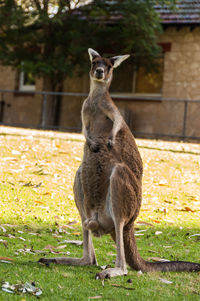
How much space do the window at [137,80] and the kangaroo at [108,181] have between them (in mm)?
15144

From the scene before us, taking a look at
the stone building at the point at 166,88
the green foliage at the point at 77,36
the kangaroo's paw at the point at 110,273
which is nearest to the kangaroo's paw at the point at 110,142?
the kangaroo's paw at the point at 110,273

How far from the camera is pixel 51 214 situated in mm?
7199

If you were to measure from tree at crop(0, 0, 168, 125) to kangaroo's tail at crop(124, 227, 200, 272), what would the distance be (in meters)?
14.0

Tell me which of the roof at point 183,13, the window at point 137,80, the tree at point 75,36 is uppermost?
the roof at point 183,13

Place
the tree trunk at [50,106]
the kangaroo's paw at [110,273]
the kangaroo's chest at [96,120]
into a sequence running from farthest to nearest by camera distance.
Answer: the tree trunk at [50,106] → the kangaroo's chest at [96,120] → the kangaroo's paw at [110,273]

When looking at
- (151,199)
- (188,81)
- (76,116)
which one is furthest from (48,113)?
(151,199)

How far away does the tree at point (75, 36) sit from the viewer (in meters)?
18.0

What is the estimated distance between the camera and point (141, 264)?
4.52 metres

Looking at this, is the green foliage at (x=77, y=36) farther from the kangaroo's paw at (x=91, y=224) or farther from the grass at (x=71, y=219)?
the kangaroo's paw at (x=91, y=224)

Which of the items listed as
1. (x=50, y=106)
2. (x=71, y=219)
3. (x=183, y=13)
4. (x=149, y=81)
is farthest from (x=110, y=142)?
(x=149, y=81)

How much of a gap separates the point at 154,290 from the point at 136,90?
16597 millimetres

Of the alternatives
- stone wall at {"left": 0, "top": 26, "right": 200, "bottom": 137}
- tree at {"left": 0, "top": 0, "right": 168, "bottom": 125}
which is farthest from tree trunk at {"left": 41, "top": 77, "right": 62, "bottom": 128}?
stone wall at {"left": 0, "top": 26, "right": 200, "bottom": 137}

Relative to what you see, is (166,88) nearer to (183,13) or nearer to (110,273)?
(183,13)

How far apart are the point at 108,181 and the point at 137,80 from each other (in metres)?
16.3
